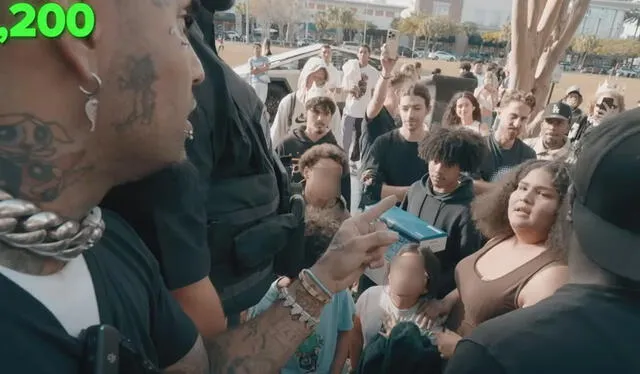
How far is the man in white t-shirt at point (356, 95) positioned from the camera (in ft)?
23.9

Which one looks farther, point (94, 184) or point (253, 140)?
point (253, 140)

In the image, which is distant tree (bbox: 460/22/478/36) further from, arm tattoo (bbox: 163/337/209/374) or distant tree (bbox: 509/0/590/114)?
arm tattoo (bbox: 163/337/209/374)

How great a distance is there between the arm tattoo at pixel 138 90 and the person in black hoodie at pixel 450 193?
6.96ft

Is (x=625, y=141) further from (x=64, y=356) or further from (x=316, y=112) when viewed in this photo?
(x=316, y=112)

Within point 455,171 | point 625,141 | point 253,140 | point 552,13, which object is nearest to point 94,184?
point 253,140

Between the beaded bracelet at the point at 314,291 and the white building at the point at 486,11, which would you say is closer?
the beaded bracelet at the point at 314,291

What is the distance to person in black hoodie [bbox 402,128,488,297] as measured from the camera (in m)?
2.80

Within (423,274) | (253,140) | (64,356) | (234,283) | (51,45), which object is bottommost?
(423,274)

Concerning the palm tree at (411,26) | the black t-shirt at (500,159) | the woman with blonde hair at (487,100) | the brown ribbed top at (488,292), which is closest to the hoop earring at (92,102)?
the brown ribbed top at (488,292)

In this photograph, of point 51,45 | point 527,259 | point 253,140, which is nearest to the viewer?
point 51,45

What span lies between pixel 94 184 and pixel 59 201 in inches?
3.1

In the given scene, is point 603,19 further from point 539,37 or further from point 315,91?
point 315,91

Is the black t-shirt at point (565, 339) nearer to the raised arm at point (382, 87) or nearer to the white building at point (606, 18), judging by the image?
the raised arm at point (382, 87)

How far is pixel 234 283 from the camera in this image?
168cm
